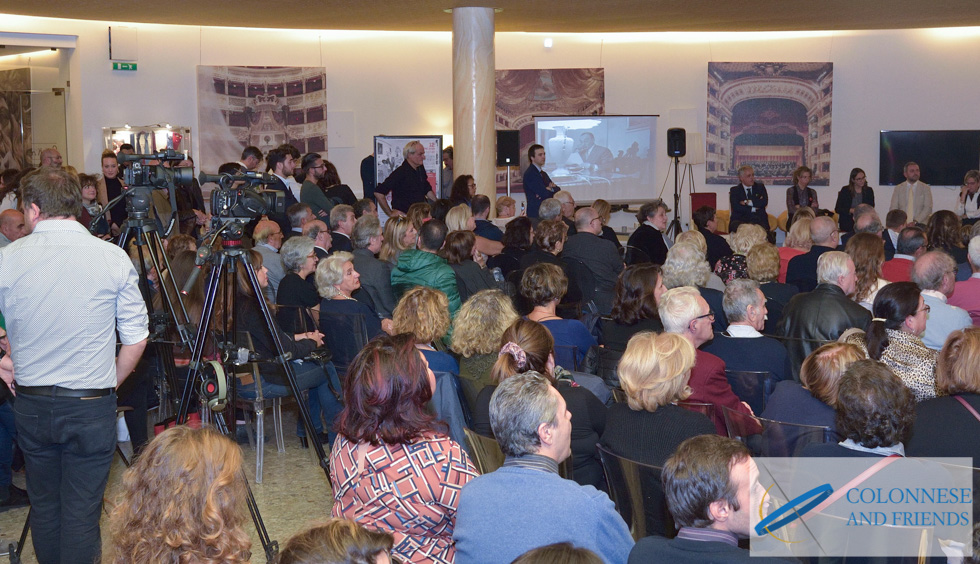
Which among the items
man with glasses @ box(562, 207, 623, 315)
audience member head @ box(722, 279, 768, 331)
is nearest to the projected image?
man with glasses @ box(562, 207, 623, 315)

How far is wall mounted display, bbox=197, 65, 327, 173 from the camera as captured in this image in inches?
483

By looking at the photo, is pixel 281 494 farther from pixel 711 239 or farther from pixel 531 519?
pixel 711 239

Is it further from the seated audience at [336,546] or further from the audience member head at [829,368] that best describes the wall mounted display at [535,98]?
the seated audience at [336,546]

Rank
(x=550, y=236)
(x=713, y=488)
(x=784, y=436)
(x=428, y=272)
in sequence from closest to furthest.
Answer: (x=713, y=488)
(x=784, y=436)
(x=428, y=272)
(x=550, y=236)

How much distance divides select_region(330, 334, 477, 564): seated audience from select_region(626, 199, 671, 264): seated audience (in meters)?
5.65

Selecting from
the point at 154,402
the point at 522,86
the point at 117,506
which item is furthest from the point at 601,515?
Result: the point at 522,86

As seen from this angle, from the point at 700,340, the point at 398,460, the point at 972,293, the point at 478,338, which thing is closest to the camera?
the point at 398,460

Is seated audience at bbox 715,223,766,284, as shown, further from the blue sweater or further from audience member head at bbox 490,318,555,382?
the blue sweater

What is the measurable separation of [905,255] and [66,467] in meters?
5.42

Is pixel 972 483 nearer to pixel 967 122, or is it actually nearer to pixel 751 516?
pixel 751 516

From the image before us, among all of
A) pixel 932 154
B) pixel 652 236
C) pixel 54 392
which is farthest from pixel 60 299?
pixel 932 154

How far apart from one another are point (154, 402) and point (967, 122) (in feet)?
43.0

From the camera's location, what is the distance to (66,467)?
3182mm

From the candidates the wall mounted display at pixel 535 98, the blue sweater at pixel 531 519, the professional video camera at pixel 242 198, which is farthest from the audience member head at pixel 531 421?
the wall mounted display at pixel 535 98
